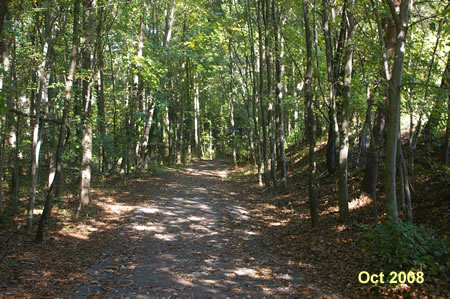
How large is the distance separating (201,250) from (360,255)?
11.2ft

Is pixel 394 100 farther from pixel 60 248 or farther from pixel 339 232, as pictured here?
pixel 60 248

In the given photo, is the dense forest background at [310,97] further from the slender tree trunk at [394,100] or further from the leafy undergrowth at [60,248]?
the leafy undergrowth at [60,248]

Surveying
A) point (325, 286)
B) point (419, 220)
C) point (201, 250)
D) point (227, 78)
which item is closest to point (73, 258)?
point (201, 250)

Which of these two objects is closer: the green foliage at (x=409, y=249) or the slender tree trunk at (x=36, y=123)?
the green foliage at (x=409, y=249)

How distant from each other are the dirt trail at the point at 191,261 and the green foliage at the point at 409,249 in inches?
51.2

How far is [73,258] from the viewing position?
23.2 feet

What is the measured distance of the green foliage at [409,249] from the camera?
193 inches

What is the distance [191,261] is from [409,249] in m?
4.07

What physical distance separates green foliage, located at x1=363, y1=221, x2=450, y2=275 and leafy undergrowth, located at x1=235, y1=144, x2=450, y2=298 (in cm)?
20

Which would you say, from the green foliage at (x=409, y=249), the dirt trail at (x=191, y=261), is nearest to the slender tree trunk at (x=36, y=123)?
the dirt trail at (x=191, y=261)

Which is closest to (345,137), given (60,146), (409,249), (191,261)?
(409,249)

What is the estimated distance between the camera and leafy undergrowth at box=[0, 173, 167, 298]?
5.62 metres

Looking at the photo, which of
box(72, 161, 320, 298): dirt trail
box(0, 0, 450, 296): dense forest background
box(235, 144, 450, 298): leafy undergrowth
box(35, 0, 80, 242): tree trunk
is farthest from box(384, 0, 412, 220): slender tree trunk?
box(35, 0, 80, 242): tree trunk

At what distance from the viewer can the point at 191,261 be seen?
696 centimetres
